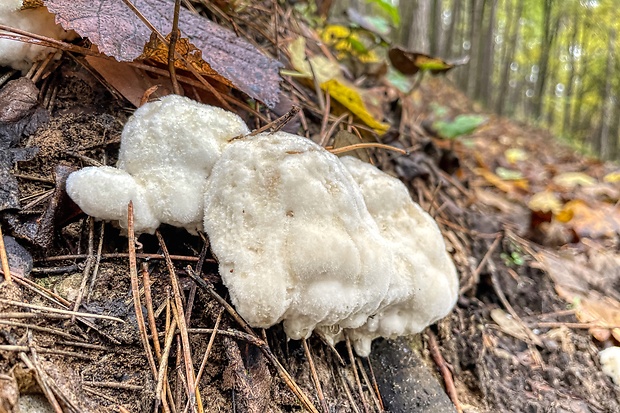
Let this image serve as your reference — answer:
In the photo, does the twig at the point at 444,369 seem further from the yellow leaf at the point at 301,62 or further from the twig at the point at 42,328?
the yellow leaf at the point at 301,62

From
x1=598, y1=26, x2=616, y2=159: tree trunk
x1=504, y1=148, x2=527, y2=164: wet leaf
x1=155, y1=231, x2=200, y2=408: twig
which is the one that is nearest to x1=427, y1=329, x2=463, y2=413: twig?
x1=155, y1=231, x2=200, y2=408: twig

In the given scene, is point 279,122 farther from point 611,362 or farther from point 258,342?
point 611,362

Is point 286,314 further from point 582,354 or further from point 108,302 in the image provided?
point 582,354

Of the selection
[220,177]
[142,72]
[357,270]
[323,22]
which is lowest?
[357,270]

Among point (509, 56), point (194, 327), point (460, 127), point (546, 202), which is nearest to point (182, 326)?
point (194, 327)

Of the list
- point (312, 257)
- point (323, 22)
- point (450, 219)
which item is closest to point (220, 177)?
point (312, 257)
